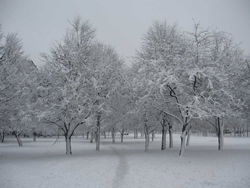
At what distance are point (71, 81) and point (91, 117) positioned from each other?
346 cm

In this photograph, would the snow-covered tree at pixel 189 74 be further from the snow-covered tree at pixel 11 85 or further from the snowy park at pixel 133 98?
the snow-covered tree at pixel 11 85

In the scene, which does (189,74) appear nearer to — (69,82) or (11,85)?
(69,82)

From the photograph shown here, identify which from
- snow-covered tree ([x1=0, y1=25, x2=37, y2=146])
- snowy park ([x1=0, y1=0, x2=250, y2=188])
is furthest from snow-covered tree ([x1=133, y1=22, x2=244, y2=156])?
snow-covered tree ([x1=0, y1=25, x2=37, y2=146])

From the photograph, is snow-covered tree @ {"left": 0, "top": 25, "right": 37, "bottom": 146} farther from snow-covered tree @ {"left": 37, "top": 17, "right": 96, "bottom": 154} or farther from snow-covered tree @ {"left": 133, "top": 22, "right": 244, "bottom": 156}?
snow-covered tree @ {"left": 133, "top": 22, "right": 244, "bottom": 156}

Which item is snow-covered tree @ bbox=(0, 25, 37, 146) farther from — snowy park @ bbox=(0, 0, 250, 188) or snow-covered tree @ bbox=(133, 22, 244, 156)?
snow-covered tree @ bbox=(133, 22, 244, 156)

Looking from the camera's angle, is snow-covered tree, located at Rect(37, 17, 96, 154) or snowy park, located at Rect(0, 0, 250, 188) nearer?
snowy park, located at Rect(0, 0, 250, 188)

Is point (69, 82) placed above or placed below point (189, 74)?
below

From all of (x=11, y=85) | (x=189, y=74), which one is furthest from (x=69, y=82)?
(x=189, y=74)

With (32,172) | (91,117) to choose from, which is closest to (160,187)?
(32,172)

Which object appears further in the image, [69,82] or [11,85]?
[69,82]

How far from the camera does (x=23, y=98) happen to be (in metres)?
21.5

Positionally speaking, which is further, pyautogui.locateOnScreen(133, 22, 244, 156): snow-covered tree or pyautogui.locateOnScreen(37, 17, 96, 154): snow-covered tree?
pyautogui.locateOnScreen(37, 17, 96, 154): snow-covered tree

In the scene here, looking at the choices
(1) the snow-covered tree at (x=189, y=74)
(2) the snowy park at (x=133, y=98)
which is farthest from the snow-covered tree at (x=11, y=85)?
(1) the snow-covered tree at (x=189, y=74)

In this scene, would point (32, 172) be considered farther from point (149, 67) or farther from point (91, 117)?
point (149, 67)
